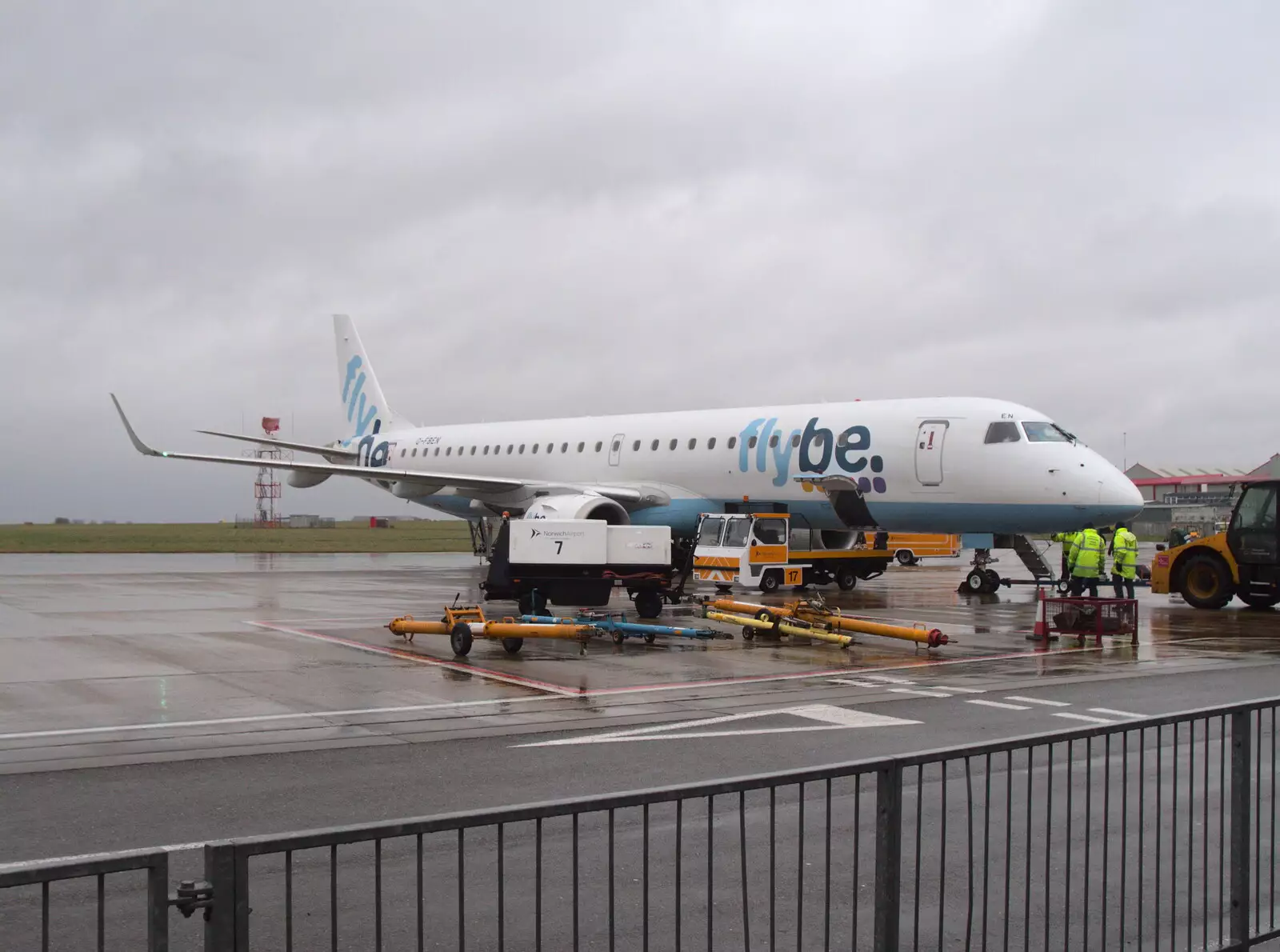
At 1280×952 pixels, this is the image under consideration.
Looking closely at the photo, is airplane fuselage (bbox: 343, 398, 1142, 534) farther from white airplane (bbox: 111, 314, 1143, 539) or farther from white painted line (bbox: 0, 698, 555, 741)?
white painted line (bbox: 0, 698, 555, 741)

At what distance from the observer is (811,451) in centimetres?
2650

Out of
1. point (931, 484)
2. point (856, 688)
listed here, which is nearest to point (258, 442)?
point (931, 484)

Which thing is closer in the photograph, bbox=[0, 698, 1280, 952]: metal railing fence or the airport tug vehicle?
bbox=[0, 698, 1280, 952]: metal railing fence

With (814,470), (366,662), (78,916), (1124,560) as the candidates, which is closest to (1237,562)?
(1124,560)

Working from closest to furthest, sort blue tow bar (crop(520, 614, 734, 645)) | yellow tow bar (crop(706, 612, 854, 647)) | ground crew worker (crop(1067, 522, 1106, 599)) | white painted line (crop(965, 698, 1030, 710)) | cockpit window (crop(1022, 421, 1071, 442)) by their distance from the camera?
white painted line (crop(965, 698, 1030, 710)) < blue tow bar (crop(520, 614, 734, 645)) < yellow tow bar (crop(706, 612, 854, 647)) < ground crew worker (crop(1067, 522, 1106, 599)) < cockpit window (crop(1022, 421, 1071, 442))

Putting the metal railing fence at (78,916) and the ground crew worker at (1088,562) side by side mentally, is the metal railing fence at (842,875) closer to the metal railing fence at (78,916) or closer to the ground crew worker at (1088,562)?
the metal railing fence at (78,916)

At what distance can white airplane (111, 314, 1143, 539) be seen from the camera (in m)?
23.6

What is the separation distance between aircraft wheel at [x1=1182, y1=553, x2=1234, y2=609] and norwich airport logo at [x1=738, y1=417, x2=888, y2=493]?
6.12m

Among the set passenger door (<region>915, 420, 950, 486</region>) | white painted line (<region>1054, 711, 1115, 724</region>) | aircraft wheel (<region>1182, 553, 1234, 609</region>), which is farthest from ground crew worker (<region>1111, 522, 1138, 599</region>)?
white painted line (<region>1054, 711, 1115, 724</region>)

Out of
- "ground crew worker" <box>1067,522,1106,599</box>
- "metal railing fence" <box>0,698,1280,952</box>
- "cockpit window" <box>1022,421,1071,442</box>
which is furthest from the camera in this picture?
"cockpit window" <box>1022,421,1071,442</box>

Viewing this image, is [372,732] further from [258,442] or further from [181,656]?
[258,442]

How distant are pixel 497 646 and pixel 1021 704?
7.40m

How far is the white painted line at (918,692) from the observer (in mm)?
12422

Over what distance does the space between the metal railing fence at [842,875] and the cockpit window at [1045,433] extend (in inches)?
672
